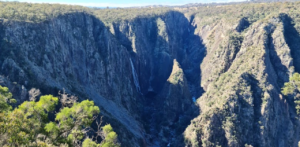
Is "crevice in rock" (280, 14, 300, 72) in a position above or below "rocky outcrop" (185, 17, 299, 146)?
above

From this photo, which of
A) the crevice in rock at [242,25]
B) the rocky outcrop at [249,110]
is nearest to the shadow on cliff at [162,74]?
the rocky outcrop at [249,110]

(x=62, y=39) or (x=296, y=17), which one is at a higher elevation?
(x=296, y=17)

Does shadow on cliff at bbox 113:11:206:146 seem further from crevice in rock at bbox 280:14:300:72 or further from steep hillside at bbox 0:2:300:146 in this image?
crevice in rock at bbox 280:14:300:72

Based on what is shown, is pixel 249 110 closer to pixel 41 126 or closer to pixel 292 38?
pixel 292 38

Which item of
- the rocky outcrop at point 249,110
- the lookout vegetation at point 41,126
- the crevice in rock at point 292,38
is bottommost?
the lookout vegetation at point 41,126

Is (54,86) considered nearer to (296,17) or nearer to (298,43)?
(298,43)

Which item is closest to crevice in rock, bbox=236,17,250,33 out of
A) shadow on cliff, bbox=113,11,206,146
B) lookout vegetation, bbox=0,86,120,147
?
shadow on cliff, bbox=113,11,206,146

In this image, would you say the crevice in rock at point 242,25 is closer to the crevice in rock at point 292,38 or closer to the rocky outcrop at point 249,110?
the crevice in rock at point 292,38

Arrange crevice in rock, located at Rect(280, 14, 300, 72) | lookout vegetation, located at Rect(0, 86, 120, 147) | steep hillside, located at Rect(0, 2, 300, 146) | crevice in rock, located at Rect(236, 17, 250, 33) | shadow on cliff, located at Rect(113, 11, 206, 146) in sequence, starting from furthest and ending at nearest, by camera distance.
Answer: crevice in rock, located at Rect(236, 17, 250, 33)
shadow on cliff, located at Rect(113, 11, 206, 146)
crevice in rock, located at Rect(280, 14, 300, 72)
steep hillside, located at Rect(0, 2, 300, 146)
lookout vegetation, located at Rect(0, 86, 120, 147)

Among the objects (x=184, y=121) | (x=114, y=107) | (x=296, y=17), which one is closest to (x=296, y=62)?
(x=296, y=17)
